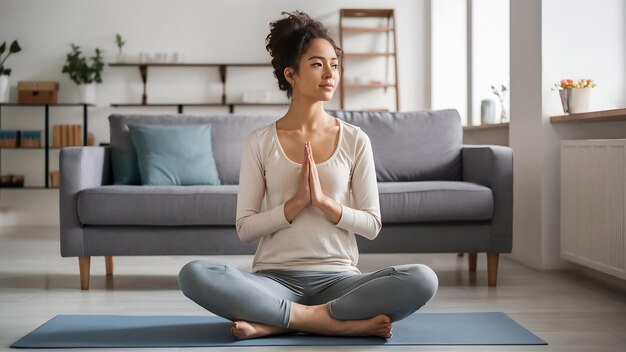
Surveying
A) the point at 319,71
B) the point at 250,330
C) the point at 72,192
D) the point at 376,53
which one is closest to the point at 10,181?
the point at 376,53

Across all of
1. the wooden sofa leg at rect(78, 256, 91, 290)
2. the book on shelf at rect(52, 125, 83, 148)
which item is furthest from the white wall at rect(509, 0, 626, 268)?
the book on shelf at rect(52, 125, 83, 148)

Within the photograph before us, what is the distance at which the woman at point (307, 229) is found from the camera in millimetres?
2379

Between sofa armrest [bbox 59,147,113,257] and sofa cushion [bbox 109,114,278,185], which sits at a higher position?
sofa cushion [bbox 109,114,278,185]

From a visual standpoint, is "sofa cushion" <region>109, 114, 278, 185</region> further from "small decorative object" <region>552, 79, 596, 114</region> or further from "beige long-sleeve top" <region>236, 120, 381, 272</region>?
"beige long-sleeve top" <region>236, 120, 381, 272</region>

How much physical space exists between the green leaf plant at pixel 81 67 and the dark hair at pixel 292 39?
5159 mm

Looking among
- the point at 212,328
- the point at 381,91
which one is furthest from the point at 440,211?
the point at 381,91

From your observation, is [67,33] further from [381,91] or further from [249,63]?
[381,91]

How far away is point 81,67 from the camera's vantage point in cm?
731

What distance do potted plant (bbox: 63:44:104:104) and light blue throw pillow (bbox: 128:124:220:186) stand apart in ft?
11.2

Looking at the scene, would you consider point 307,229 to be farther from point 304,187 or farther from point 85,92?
point 85,92

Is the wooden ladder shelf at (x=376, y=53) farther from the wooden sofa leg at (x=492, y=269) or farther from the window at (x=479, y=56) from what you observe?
the wooden sofa leg at (x=492, y=269)

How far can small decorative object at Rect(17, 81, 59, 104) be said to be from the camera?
24.1 feet

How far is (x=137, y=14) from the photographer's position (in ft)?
24.7

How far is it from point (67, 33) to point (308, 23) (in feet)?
18.3
